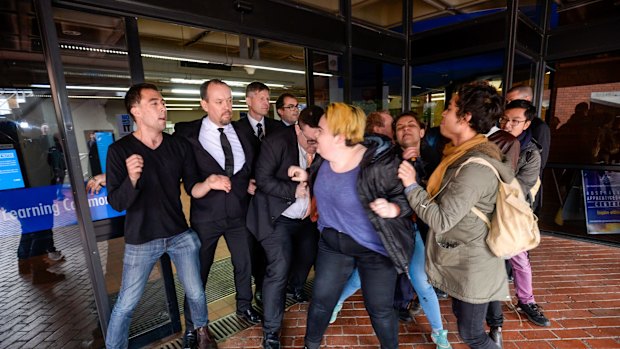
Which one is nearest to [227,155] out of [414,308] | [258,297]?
[258,297]

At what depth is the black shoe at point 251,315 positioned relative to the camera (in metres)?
2.93

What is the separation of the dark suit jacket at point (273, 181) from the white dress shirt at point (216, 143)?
0.93 ft

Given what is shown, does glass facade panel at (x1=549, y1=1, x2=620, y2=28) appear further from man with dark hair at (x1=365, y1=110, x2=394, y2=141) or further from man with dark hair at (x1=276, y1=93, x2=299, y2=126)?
man with dark hair at (x1=276, y1=93, x2=299, y2=126)

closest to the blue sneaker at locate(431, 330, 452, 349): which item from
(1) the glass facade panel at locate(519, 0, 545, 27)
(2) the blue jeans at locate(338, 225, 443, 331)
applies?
(2) the blue jeans at locate(338, 225, 443, 331)

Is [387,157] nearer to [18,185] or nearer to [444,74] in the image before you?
[18,185]

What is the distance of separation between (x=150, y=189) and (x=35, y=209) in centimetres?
141

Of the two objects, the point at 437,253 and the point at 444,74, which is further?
the point at 444,74

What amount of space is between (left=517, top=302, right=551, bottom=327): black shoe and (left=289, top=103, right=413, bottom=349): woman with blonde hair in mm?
1668

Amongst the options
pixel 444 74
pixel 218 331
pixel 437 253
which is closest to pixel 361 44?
pixel 444 74

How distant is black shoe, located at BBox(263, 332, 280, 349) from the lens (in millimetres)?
2467

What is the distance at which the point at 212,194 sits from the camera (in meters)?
2.53

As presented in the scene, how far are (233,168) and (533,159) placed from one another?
2588 millimetres

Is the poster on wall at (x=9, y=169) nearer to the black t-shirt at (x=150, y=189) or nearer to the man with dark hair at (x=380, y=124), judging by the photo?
the black t-shirt at (x=150, y=189)

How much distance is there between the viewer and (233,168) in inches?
102
